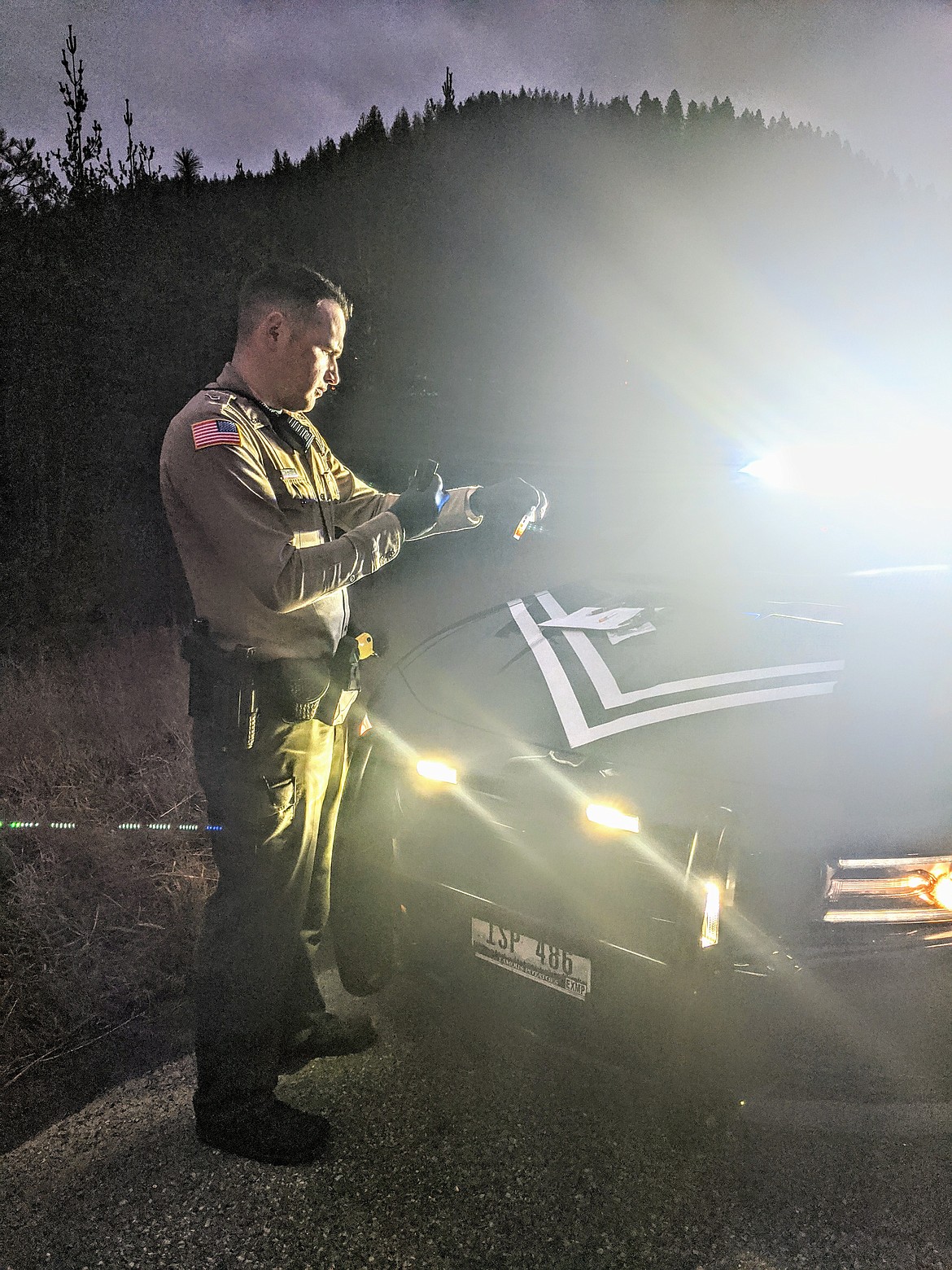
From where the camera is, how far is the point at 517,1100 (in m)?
2.10

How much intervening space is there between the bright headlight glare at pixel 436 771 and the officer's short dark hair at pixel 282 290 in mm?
1092

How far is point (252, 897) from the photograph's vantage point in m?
2.06

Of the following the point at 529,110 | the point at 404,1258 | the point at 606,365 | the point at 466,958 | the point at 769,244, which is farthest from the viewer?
the point at 769,244

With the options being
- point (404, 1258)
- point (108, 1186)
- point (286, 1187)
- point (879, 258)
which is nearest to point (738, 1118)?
point (404, 1258)

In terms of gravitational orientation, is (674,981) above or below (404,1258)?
above

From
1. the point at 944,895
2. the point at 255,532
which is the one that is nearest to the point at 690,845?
the point at 944,895

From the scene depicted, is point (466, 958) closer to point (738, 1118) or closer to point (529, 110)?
point (738, 1118)

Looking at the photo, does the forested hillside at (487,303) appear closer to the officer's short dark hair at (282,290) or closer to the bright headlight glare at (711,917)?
the officer's short dark hair at (282,290)

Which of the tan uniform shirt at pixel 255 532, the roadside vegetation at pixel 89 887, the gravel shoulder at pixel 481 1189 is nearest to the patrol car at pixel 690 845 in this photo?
the gravel shoulder at pixel 481 1189

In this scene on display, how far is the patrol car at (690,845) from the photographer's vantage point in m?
1.68

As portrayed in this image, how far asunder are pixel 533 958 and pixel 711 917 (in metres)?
0.44

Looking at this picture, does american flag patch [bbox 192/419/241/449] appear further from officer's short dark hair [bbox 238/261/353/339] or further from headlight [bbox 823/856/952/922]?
headlight [bbox 823/856/952/922]

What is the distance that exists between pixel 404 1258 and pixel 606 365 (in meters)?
24.7

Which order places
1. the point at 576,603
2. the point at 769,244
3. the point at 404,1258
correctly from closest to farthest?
the point at 404,1258 < the point at 576,603 < the point at 769,244
